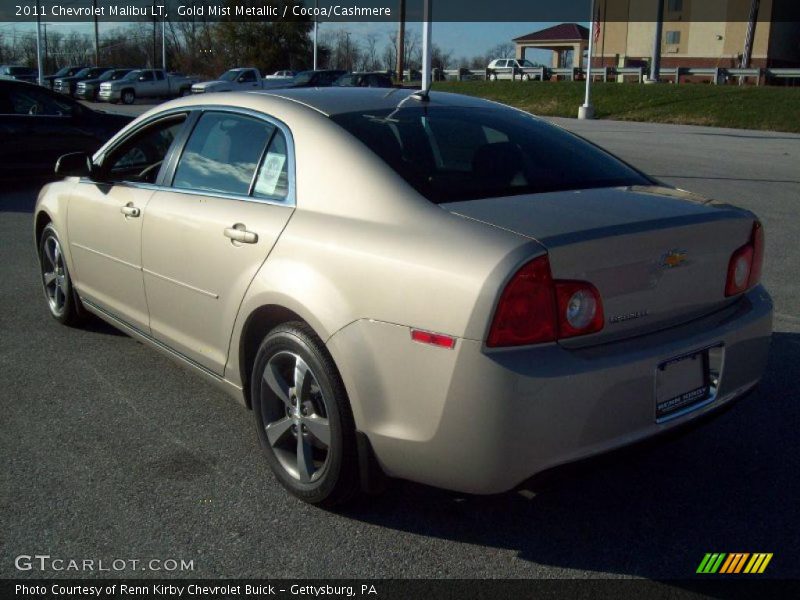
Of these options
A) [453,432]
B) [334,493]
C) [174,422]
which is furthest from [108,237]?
[453,432]

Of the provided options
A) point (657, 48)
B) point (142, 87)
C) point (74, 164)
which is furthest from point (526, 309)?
point (142, 87)

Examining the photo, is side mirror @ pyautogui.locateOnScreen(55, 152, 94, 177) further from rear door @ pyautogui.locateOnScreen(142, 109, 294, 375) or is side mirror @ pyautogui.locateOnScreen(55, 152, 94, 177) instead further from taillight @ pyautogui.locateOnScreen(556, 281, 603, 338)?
taillight @ pyautogui.locateOnScreen(556, 281, 603, 338)

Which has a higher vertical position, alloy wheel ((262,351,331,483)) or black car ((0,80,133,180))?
black car ((0,80,133,180))

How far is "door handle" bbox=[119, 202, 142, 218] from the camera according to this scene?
4.36 m

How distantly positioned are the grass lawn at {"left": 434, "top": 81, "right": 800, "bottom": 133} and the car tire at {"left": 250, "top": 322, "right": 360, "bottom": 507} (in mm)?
26321

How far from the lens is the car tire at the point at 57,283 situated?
18.1 feet

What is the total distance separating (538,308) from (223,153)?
6.51 ft

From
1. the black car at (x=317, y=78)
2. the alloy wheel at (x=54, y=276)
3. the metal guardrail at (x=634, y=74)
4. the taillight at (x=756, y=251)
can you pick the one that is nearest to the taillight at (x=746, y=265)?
the taillight at (x=756, y=251)

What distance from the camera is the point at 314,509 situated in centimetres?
338

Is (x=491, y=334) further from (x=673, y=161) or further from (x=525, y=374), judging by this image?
(x=673, y=161)

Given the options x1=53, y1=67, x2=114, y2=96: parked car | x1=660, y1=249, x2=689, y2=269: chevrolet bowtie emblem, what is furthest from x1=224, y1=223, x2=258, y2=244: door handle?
x1=53, y1=67, x2=114, y2=96: parked car

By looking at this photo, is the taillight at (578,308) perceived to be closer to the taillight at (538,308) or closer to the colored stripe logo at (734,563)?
the taillight at (538,308)

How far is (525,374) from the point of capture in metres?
2.65

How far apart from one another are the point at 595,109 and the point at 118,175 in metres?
30.7
